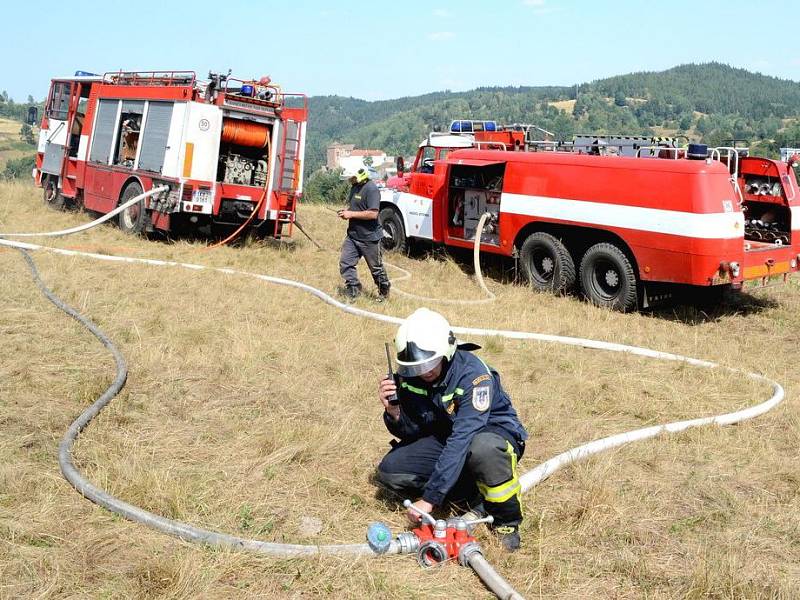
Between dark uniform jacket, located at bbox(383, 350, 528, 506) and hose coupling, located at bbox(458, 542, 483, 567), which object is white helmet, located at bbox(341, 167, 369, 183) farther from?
hose coupling, located at bbox(458, 542, 483, 567)

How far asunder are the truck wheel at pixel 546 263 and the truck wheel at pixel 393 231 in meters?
2.91

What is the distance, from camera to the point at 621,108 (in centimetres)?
11712

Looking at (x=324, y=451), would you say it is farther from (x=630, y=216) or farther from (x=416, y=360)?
(x=630, y=216)

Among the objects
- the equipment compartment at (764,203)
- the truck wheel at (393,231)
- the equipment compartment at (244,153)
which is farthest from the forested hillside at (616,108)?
the equipment compartment at (764,203)

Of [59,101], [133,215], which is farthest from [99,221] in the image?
[59,101]

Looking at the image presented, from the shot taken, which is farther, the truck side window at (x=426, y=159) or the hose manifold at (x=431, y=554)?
the truck side window at (x=426, y=159)

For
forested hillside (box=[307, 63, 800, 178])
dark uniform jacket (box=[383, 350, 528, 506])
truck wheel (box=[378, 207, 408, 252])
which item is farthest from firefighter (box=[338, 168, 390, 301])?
forested hillside (box=[307, 63, 800, 178])

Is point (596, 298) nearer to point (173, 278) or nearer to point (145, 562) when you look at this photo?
point (173, 278)

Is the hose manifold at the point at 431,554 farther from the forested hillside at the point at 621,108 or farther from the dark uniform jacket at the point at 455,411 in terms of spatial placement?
the forested hillside at the point at 621,108

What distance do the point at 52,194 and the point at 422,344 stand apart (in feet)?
48.9

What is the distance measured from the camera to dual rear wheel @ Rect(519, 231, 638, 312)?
962cm

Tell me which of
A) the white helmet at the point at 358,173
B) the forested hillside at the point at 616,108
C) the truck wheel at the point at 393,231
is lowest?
the truck wheel at the point at 393,231

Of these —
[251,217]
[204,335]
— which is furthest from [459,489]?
[251,217]

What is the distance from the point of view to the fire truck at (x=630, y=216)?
348 inches
